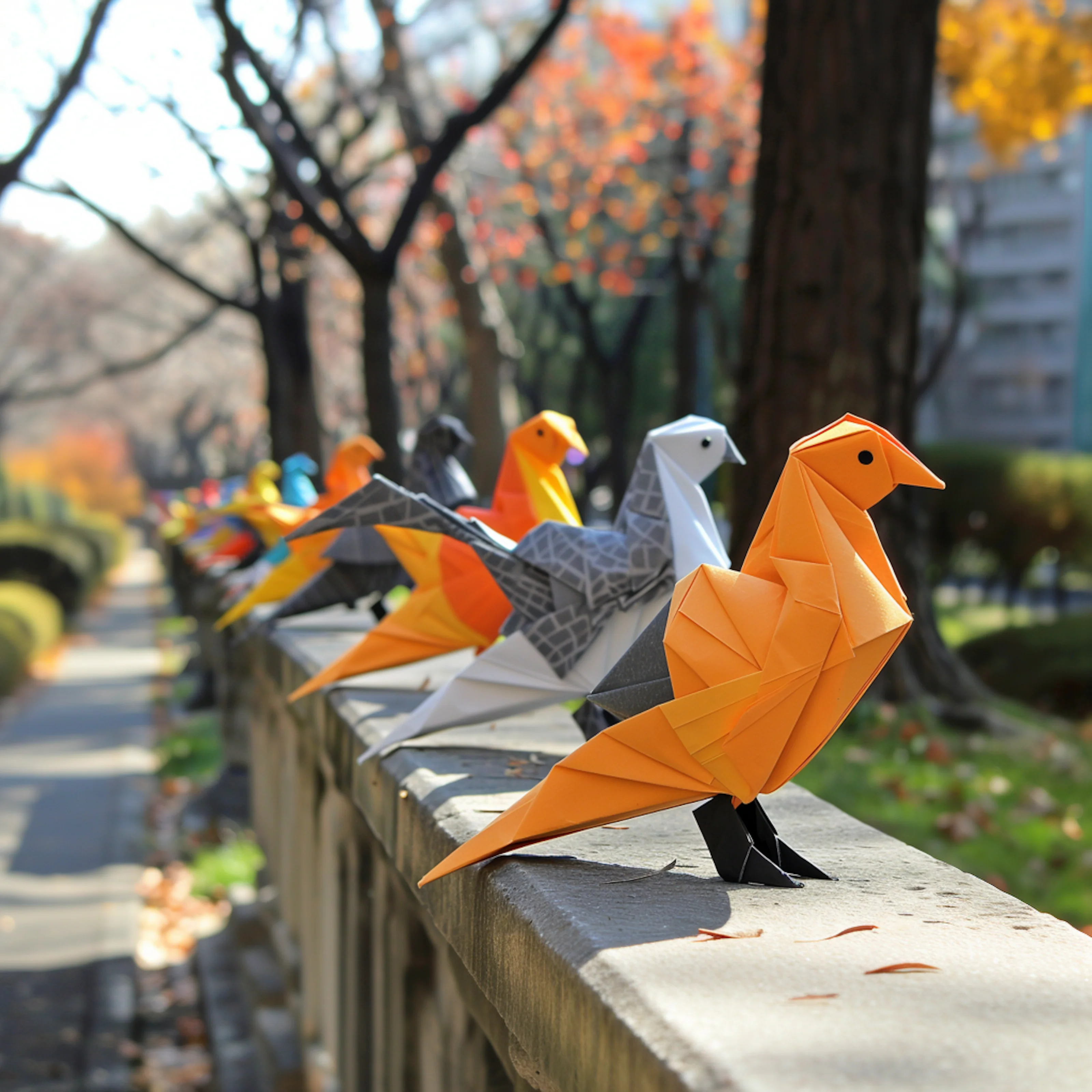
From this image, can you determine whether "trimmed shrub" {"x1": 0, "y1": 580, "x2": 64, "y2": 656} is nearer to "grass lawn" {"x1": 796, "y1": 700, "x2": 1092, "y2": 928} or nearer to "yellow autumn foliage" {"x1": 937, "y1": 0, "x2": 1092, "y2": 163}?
"yellow autumn foliage" {"x1": 937, "y1": 0, "x2": 1092, "y2": 163}

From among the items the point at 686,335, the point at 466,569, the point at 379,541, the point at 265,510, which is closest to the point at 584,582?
the point at 466,569

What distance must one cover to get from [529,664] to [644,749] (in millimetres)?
773

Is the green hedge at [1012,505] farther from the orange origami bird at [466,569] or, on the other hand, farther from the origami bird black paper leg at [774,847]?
the origami bird black paper leg at [774,847]

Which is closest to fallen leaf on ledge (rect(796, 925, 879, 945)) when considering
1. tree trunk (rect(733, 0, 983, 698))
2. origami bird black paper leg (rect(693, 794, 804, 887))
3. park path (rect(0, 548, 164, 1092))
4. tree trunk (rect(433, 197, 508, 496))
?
origami bird black paper leg (rect(693, 794, 804, 887))

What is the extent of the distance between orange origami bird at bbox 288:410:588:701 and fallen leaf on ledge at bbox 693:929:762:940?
125cm

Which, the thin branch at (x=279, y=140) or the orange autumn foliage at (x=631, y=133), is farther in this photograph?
the orange autumn foliage at (x=631, y=133)

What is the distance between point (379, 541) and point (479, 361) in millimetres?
6177

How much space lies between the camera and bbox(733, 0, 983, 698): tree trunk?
498 cm

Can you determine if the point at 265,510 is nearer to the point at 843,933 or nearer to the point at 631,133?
the point at 843,933

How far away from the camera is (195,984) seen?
19.0ft

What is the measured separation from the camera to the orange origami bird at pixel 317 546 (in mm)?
3633

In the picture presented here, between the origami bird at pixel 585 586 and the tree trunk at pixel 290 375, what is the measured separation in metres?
8.48

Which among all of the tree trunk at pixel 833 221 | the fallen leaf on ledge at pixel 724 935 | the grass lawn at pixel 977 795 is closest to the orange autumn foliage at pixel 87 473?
the tree trunk at pixel 833 221

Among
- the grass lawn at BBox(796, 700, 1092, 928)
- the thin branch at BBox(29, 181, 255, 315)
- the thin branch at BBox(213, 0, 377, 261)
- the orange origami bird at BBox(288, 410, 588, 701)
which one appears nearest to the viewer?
the orange origami bird at BBox(288, 410, 588, 701)
